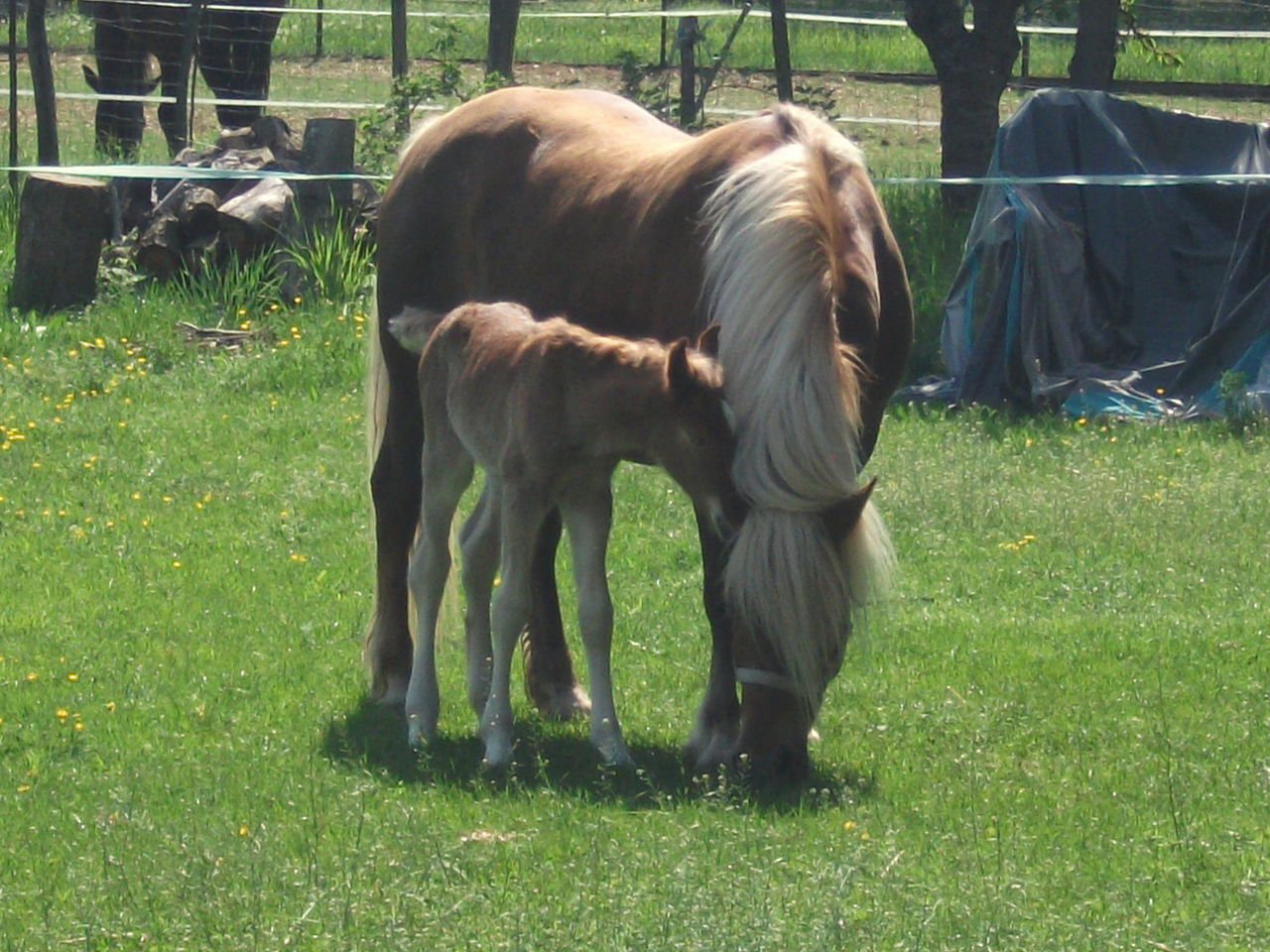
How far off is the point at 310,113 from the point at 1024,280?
30.7 feet

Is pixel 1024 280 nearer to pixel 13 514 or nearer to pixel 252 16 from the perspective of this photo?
pixel 13 514

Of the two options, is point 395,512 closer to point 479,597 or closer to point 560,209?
point 479,597

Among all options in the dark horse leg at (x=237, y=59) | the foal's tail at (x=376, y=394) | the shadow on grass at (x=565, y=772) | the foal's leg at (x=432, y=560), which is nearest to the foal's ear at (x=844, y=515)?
the shadow on grass at (x=565, y=772)

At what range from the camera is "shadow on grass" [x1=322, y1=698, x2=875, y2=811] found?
16.1ft

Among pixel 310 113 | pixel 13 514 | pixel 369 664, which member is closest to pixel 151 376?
pixel 13 514

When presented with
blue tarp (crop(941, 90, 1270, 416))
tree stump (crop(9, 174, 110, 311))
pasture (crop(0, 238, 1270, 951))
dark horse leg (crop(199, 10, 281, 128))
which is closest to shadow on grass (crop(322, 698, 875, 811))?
pasture (crop(0, 238, 1270, 951))

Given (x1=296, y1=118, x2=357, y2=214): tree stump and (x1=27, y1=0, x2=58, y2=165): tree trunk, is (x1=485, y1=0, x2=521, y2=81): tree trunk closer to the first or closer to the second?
(x1=296, y1=118, x2=357, y2=214): tree stump

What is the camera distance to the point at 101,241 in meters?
12.0

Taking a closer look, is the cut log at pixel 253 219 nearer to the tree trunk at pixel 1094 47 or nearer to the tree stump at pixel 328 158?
the tree stump at pixel 328 158

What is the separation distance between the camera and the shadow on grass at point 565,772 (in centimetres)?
490

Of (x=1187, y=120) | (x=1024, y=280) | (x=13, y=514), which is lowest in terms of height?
(x=13, y=514)

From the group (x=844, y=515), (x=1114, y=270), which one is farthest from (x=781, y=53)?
(x=844, y=515)

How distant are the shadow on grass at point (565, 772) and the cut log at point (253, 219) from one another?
6746mm

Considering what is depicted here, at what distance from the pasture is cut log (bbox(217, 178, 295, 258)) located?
216 centimetres
